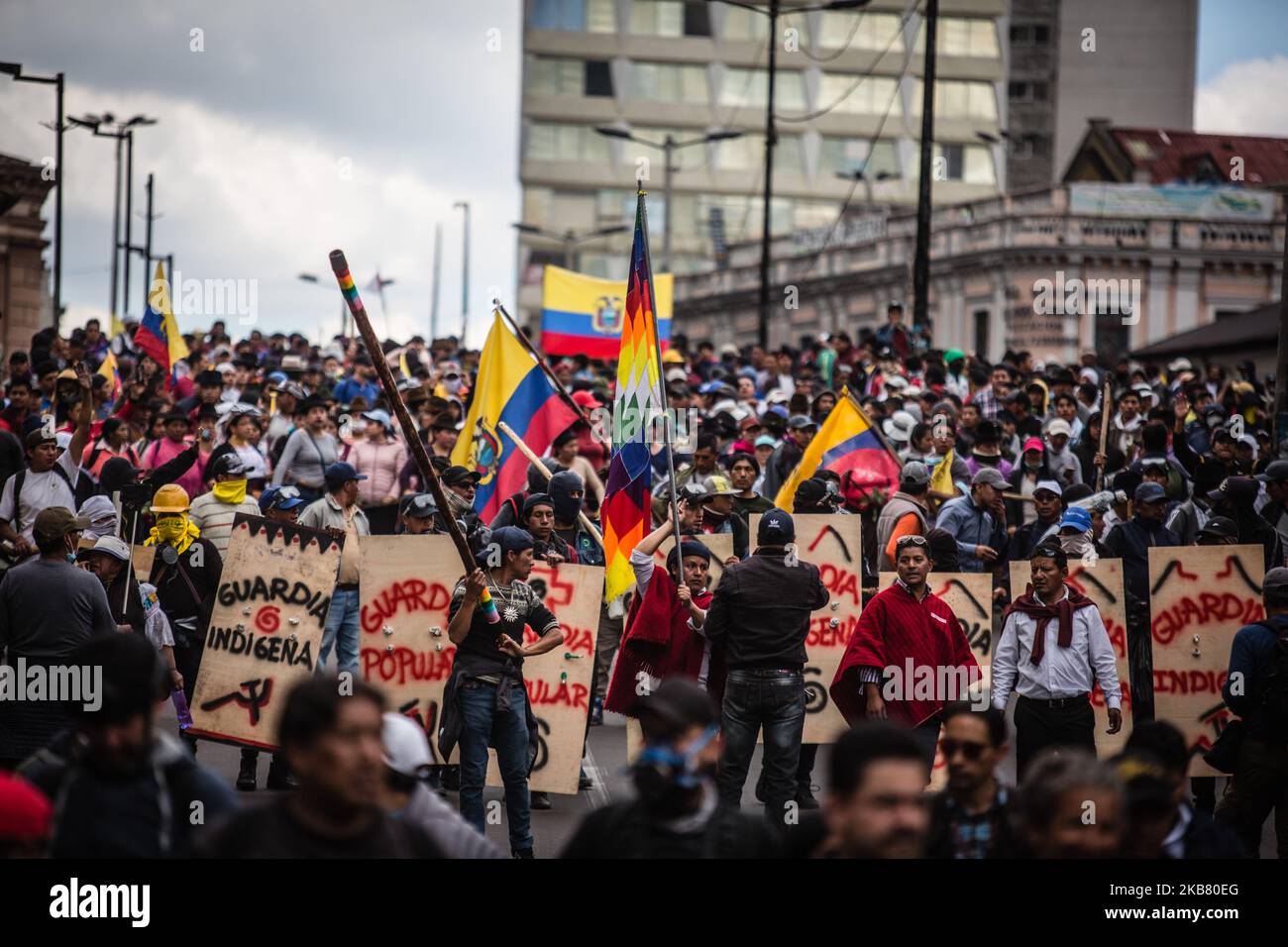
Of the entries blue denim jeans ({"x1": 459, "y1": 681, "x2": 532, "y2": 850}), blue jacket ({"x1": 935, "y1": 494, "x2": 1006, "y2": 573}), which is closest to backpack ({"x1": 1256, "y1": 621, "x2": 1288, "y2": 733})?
blue denim jeans ({"x1": 459, "y1": 681, "x2": 532, "y2": 850})

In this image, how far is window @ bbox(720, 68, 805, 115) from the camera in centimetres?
8481

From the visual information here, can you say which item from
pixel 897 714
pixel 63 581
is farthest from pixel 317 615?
pixel 897 714

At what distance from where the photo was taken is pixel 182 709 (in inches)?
408

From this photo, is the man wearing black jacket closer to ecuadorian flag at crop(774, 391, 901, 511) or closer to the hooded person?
the hooded person

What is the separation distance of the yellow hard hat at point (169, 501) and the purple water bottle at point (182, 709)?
1016mm

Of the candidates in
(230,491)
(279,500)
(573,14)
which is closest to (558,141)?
(573,14)

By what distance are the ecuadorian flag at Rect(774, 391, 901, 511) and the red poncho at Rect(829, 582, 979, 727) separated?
463 centimetres

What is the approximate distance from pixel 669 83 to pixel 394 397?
7901 centimetres

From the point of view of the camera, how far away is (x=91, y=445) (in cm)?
1498

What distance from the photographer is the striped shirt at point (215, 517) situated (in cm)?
1145

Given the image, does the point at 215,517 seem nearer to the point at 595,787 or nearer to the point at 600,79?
→ the point at 595,787

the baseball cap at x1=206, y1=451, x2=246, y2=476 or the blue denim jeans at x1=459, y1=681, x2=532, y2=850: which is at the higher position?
the baseball cap at x1=206, y1=451, x2=246, y2=476

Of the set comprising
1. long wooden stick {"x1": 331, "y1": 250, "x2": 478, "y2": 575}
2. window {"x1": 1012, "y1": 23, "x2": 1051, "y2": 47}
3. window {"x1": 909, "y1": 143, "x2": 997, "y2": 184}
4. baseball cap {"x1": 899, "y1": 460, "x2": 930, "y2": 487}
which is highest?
window {"x1": 1012, "y1": 23, "x2": 1051, "y2": 47}

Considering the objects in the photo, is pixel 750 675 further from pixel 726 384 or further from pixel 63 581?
pixel 726 384
